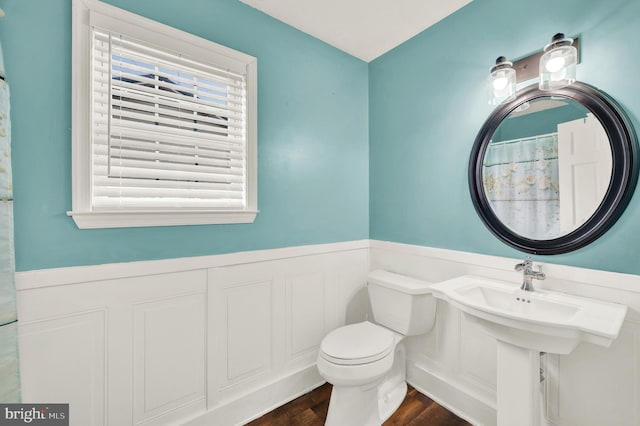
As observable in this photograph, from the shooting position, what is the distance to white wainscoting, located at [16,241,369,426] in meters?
1.18

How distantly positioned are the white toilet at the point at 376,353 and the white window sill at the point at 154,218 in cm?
91

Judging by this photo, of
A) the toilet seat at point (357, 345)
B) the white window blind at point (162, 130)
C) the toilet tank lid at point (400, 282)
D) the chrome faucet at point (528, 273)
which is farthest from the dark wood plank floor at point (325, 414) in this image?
the white window blind at point (162, 130)

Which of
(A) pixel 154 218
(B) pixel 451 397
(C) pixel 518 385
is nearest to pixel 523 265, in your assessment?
(C) pixel 518 385

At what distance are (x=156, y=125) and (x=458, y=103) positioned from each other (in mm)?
1742

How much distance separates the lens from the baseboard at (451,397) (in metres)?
1.60

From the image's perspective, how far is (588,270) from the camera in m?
1.26

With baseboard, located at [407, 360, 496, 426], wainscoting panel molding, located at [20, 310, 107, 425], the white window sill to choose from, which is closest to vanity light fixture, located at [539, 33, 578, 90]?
the white window sill

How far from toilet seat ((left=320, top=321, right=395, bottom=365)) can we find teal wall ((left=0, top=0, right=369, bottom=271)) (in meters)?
0.66

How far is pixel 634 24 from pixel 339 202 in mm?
1683

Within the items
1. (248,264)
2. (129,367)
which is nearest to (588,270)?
(248,264)

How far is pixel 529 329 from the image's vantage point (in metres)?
1.05

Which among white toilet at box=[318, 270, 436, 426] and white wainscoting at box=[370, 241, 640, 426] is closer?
white wainscoting at box=[370, 241, 640, 426]

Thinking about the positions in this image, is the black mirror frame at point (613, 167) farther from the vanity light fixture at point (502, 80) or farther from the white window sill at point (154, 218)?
the white window sill at point (154, 218)

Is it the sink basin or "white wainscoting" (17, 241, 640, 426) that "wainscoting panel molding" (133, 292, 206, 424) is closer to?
"white wainscoting" (17, 241, 640, 426)
